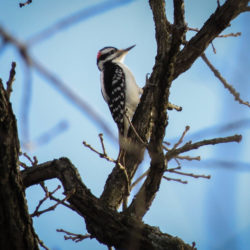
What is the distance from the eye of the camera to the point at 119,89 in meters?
7.14

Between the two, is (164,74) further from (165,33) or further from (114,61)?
(114,61)

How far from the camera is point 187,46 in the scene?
4.42 metres

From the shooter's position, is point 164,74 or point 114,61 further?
point 114,61

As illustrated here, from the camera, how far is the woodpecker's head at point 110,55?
821cm

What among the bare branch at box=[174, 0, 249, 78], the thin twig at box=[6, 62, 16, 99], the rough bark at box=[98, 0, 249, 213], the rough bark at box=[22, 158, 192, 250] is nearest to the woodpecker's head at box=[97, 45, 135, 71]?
the rough bark at box=[98, 0, 249, 213]

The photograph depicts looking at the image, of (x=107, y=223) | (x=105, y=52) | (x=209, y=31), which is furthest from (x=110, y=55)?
(x=107, y=223)

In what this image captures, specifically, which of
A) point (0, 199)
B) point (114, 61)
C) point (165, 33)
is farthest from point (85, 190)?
point (114, 61)

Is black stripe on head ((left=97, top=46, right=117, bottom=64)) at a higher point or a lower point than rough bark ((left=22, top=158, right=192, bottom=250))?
higher

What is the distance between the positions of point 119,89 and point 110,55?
1405 mm

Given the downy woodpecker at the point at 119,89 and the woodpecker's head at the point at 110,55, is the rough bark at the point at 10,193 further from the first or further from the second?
the woodpecker's head at the point at 110,55

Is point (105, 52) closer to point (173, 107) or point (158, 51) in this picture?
point (173, 107)

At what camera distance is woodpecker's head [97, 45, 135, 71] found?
323 inches

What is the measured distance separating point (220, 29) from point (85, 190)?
7.24ft

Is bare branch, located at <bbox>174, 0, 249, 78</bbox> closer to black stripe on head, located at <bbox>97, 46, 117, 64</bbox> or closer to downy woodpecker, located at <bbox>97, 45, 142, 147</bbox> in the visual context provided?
downy woodpecker, located at <bbox>97, 45, 142, 147</bbox>
